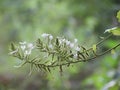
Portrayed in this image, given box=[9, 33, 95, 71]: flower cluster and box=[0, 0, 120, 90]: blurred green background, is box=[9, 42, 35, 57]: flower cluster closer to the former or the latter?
box=[9, 33, 95, 71]: flower cluster

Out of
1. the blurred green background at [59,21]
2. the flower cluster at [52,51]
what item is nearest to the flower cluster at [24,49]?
the flower cluster at [52,51]

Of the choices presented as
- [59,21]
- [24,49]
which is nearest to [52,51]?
[24,49]

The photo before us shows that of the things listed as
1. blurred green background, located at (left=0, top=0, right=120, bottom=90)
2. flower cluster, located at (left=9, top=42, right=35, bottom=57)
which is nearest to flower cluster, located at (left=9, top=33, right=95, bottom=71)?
flower cluster, located at (left=9, top=42, right=35, bottom=57)

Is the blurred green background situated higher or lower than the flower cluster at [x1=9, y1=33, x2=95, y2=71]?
higher

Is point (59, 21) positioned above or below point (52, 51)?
above

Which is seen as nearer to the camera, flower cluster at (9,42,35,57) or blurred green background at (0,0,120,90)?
flower cluster at (9,42,35,57)

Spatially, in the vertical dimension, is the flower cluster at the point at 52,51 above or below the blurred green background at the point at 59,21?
below

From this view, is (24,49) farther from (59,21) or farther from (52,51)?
(59,21)

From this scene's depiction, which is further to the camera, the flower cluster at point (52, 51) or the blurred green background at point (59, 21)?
the blurred green background at point (59, 21)

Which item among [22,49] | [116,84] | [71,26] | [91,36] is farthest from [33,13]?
[22,49]

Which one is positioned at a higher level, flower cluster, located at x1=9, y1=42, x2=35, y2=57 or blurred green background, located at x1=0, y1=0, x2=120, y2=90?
blurred green background, located at x1=0, y1=0, x2=120, y2=90

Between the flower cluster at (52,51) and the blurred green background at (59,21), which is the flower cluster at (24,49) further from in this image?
the blurred green background at (59,21)
